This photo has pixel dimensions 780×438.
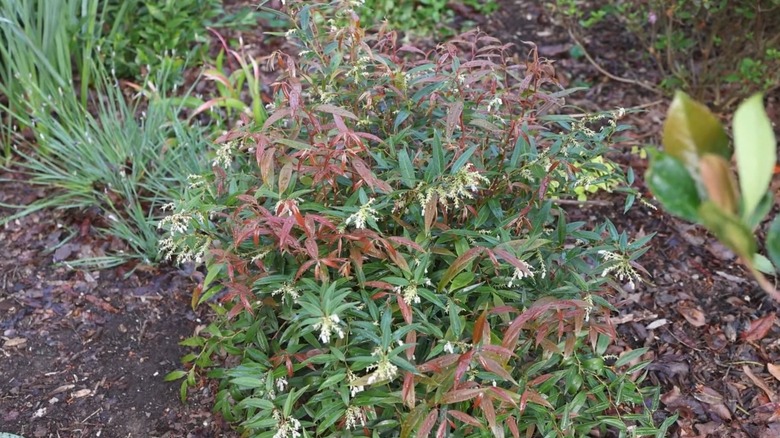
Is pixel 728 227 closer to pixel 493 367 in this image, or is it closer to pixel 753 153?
pixel 753 153

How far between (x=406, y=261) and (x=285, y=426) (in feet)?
1.76

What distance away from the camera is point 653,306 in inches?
106

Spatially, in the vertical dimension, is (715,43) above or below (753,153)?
below

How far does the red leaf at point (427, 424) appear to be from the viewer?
67.8 inches

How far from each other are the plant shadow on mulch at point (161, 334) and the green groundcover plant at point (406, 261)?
33 centimetres

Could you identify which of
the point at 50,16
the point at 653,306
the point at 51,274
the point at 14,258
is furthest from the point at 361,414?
the point at 50,16

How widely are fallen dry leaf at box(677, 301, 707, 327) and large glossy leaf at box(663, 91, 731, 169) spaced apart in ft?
6.68

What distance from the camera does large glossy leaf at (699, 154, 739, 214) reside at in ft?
2.46

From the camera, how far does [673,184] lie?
31.9 inches

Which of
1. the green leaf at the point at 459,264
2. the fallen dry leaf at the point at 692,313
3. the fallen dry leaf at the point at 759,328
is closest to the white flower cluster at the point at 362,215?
the green leaf at the point at 459,264

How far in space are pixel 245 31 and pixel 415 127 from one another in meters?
2.29

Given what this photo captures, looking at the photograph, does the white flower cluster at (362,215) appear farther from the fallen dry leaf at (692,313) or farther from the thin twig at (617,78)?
the thin twig at (617,78)

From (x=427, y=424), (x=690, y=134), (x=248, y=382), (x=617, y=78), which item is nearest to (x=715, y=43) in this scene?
(x=617, y=78)

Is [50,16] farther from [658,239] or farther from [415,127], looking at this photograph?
[658,239]
